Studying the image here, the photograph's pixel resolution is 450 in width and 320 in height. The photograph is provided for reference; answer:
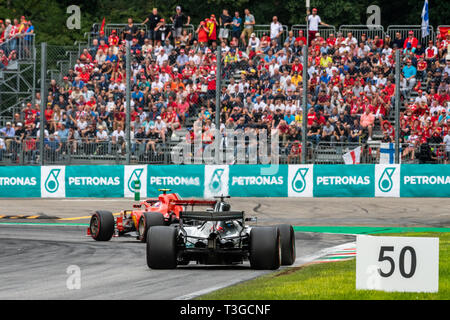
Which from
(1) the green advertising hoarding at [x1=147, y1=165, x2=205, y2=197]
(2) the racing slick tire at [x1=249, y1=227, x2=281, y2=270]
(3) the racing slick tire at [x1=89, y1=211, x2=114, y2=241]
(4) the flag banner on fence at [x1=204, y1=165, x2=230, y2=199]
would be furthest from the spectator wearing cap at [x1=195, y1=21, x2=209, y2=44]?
(2) the racing slick tire at [x1=249, y1=227, x2=281, y2=270]

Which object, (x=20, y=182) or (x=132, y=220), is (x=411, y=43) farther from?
(x=132, y=220)

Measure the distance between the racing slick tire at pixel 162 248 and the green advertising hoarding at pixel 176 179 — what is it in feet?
51.5

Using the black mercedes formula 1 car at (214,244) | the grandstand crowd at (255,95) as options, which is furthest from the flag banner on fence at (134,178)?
the black mercedes formula 1 car at (214,244)

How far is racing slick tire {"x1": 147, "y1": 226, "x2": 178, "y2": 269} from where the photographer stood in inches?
544

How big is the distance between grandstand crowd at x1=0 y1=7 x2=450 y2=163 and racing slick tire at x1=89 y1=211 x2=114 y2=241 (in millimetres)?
9983

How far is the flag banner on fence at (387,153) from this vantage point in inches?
1125

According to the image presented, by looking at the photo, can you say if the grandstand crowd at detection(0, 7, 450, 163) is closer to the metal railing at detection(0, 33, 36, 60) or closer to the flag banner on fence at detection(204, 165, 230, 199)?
the flag banner on fence at detection(204, 165, 230, 199)

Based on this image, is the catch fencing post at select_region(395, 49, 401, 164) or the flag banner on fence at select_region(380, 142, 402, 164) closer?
the catch fencing post at select_region(395, 49, 401, 164)

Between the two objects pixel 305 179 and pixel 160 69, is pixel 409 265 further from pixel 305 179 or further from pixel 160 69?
pixel 160 69

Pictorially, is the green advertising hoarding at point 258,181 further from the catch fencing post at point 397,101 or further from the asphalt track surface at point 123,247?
the catch fencing post at point 397,101

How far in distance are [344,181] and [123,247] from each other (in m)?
12.8

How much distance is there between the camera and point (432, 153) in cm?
2875
